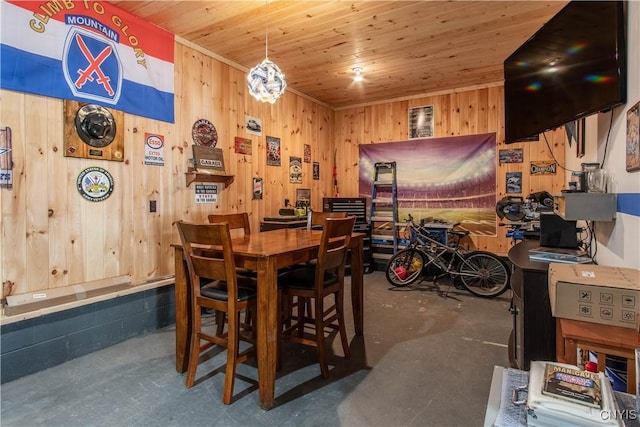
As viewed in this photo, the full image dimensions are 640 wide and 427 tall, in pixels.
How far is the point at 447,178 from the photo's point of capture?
195 inches

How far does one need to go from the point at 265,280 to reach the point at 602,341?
4.73ft

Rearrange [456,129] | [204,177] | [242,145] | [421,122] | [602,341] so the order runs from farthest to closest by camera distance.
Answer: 1. [421,122]
2. [456,129]
3. [242,145]
4. [204,177]
5. [602,341]

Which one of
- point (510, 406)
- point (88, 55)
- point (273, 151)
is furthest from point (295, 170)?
point (510, 406)

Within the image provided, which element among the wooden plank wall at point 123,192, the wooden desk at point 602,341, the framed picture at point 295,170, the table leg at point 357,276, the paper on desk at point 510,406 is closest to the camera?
the paper on desk at point 510,406

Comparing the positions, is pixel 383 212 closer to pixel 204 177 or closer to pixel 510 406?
pixel 204 177

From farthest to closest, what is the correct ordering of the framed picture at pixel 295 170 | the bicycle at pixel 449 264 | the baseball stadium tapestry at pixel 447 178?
1. the framed picture at pixel 295 170
2. the baseball stadium tapestry at pixel 447 178
3. the bicycle at pixel 449 264

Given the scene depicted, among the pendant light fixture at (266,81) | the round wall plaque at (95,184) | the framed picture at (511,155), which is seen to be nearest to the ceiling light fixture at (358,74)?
the pendant light fixture at (266,81)

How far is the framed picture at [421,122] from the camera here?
199 inches

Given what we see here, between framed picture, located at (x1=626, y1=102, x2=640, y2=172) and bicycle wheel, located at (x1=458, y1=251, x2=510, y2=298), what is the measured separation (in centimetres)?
258

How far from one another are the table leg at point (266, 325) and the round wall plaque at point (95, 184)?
63.8 inches

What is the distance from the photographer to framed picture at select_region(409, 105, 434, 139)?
5051 millimetres

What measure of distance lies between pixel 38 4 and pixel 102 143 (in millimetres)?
941

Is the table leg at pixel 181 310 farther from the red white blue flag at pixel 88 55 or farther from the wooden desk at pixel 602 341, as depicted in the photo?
the wooden desk at pixel 602 341

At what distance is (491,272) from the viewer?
4.02 metres
